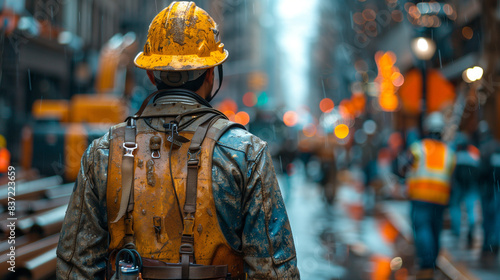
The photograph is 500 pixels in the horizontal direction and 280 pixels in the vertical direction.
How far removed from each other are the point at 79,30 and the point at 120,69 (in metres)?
21.5

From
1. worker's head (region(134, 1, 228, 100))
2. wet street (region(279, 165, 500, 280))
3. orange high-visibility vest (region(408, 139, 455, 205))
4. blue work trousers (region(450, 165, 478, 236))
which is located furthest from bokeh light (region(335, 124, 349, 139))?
worker's head (region(134, 1, 228, 100))

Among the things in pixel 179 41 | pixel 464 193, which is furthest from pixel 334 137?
pixel 179 41

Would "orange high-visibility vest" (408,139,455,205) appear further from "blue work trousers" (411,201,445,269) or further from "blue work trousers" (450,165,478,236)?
"blue work trousers" (450,165,478,236)

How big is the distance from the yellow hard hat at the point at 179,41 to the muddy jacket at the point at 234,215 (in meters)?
0.43

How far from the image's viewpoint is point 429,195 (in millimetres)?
7039

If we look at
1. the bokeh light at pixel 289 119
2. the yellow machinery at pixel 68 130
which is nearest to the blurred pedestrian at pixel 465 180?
the yellow machinery at pixel 68 130

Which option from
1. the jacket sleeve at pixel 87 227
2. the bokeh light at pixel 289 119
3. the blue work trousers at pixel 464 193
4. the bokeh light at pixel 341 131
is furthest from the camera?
the bokeh light at pixel 341 131

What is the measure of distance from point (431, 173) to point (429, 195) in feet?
1.02

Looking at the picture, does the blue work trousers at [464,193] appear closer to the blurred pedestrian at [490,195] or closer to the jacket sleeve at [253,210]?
the blurred pedestrian at [490,195]

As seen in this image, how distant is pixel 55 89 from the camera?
1233 inches

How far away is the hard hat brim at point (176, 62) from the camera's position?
8.28 ft

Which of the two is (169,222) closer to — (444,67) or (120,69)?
(120,69)

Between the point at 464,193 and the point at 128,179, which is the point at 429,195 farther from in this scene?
the point at 128,179

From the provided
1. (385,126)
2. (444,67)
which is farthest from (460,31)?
(385,126)
